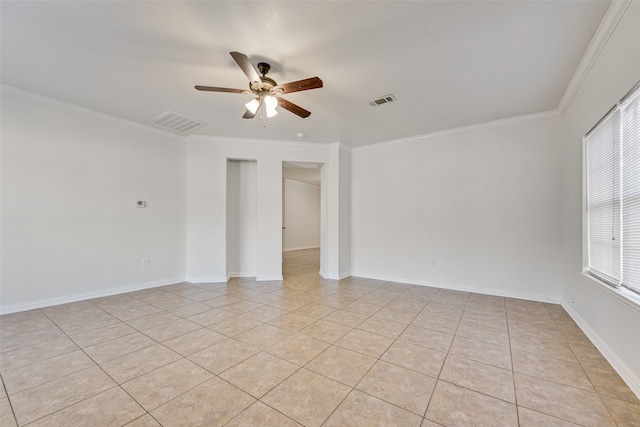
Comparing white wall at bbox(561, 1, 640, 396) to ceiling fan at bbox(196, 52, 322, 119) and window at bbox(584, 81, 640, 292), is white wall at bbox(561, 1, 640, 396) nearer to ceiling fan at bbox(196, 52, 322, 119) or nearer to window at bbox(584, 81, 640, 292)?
window at bbox(584, 81, 640, 292)

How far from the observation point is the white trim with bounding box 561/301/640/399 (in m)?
1.68

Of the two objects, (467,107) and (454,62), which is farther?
(467,107)

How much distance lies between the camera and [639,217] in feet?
5.60

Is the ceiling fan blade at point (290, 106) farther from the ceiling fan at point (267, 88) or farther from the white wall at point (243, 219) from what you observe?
the white wall at point (243, 219)

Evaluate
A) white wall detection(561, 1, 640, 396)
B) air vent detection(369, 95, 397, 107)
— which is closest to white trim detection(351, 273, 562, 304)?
white wall detection(561, 1, 640, 396)

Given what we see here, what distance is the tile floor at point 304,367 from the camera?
1.51 meters

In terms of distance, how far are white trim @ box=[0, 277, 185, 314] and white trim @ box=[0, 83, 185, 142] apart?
248 cm

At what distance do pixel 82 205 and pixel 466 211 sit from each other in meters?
5.62

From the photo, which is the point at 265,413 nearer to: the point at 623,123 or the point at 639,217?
the point at 639,217

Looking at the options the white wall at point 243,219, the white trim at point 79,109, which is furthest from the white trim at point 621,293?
the white trim at point 79,109

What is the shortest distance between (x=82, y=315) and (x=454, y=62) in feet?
15.9

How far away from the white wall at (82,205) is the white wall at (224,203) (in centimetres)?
25

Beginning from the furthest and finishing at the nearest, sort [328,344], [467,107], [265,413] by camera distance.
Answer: [467,107] < [328,344] < [265,413]

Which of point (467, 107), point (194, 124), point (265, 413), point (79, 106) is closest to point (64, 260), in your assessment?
point (79, 106)
